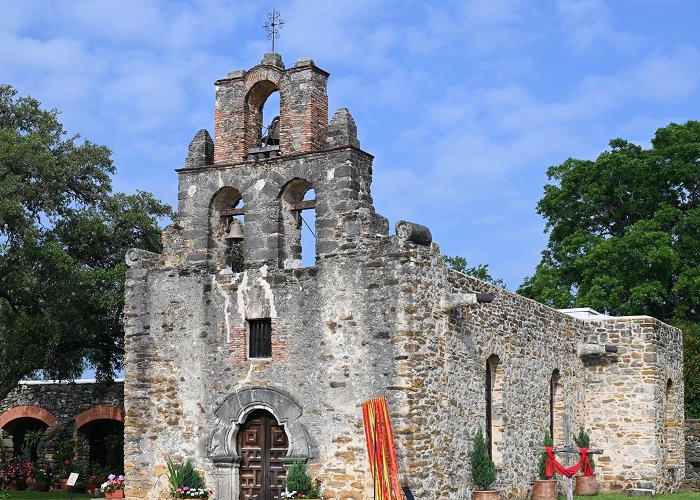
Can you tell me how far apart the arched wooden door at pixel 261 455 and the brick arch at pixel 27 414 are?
10995 millimetres

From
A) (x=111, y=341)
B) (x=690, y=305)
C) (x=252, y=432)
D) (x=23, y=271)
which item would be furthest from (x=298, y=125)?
(x=690, y=305)

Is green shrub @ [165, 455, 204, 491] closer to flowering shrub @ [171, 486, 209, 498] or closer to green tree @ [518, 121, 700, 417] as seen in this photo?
flowering shrub @ [171, 486, 209, 498]

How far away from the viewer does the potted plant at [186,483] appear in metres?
17.3

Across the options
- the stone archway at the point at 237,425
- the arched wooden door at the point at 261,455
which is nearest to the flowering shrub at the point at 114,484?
the stone archway at the point at 237,425

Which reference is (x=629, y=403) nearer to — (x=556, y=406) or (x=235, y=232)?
(x=556, y=406)

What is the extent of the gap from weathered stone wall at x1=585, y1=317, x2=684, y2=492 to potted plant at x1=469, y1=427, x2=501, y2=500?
6348 mm

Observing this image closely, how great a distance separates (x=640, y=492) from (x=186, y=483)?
426 inches

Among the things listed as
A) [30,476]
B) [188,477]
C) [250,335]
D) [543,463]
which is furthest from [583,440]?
[30,476]

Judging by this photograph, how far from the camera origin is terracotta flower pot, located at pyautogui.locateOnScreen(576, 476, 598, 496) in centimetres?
2216

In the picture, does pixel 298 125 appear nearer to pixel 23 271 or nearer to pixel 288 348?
pixel 288 348

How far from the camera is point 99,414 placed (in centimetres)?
2583

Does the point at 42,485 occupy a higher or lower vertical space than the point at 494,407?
lower

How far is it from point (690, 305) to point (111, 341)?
2009cm

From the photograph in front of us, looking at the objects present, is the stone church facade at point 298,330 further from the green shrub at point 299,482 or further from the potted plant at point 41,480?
the potted plant at point 41,480
